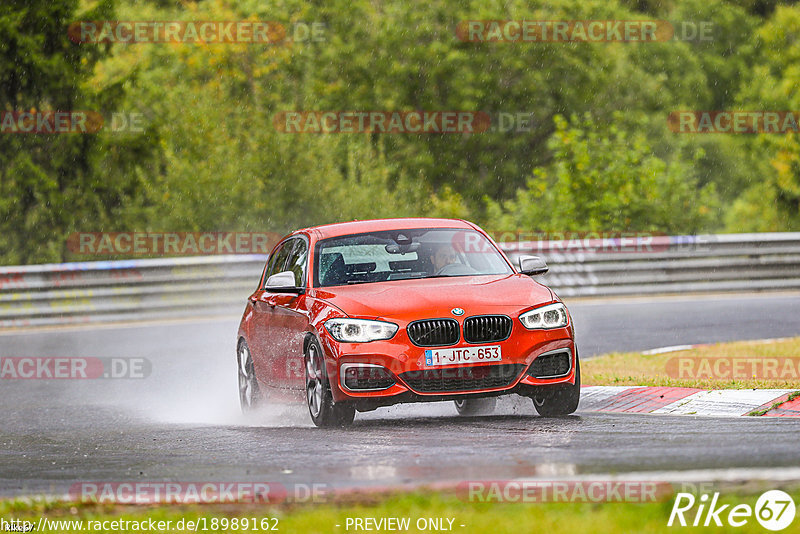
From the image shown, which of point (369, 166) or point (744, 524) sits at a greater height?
point (744, 524)

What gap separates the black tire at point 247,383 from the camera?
41.3 feet

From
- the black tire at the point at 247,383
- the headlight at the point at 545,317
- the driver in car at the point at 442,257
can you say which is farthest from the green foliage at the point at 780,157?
the headlight at the point at 545,317

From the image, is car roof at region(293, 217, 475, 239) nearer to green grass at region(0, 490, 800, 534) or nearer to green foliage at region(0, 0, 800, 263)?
green grass at region(0, 490, 800, 534)

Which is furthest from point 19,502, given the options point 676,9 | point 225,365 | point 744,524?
point 676,9

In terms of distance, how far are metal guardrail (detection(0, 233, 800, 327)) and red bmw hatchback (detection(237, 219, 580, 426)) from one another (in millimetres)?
12920

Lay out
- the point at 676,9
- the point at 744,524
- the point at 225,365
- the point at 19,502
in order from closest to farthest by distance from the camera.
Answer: the point at 744,524 → the point at 19,502 → the point at 225,365 → the point at 676,9

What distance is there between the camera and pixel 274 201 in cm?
3162

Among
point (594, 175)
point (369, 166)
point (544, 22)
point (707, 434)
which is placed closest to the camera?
point (707, 434)

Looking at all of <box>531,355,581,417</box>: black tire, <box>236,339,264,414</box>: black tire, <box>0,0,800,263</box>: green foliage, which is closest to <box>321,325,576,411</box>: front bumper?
<box>531,355,581,417</box>: black tire

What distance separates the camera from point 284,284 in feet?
36.8

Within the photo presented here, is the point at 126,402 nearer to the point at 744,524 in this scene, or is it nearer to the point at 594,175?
the point at 744,524

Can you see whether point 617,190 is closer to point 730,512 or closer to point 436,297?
point 436,297

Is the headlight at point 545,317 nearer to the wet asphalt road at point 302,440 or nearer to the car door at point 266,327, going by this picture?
the wet asphalt road at point 302,440

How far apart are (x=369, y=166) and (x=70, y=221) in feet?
23.4
